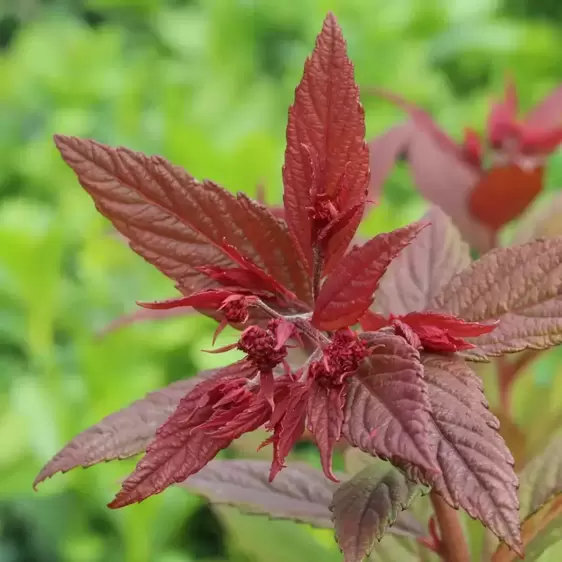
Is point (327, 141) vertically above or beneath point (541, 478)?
above

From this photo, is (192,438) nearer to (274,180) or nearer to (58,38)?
Result: (274,180)

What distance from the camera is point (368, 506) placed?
1.11 ft

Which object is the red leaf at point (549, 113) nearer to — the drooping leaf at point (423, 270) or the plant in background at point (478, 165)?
the plant in background at point (478, 165)

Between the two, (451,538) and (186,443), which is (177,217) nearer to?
(186,443)

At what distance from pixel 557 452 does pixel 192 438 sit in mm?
240

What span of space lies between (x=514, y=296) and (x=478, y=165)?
406 mm

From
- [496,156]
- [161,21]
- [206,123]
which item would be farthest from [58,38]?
[496,156]

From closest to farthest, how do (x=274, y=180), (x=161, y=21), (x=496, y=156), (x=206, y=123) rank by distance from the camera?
(x=496, y=156), (x=274, y=180), (x=206, y=123), (x=161, y=21)

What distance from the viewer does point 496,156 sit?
779mm

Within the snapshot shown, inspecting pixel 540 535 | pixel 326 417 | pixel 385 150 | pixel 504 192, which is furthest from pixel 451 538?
pixel 385 150

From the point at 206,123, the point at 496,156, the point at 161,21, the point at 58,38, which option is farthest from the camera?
the point at 161,21

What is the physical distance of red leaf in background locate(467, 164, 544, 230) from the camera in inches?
26.3

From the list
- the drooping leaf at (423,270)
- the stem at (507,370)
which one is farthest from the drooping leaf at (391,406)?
the stem at (507,370)

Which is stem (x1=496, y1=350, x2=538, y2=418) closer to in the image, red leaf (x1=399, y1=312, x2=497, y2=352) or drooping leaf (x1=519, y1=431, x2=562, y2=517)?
drooping leaf (x1=519, y1=431, x2=562, y2=517)
